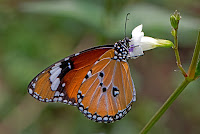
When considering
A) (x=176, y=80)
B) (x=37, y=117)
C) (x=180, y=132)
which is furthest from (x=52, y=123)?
(x=180, y=132)

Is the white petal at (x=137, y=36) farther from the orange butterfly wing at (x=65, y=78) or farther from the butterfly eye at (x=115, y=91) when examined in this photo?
the butterfly eye at (x=115, y=91)

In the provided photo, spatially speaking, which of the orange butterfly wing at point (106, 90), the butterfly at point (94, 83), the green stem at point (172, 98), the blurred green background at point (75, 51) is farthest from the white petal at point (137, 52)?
the blurred green background at point (75, 51)

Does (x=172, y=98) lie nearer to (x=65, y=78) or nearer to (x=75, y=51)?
(x=65, y=78)

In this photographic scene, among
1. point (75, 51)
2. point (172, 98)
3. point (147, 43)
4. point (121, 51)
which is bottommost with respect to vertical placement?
point (75, 51)

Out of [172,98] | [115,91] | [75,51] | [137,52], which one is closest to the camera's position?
[172,98]

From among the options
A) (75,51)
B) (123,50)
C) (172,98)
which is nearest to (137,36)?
(123,50)

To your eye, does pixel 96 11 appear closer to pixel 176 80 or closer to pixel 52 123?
pixel 176 80

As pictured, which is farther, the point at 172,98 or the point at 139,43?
the point at 139,43
